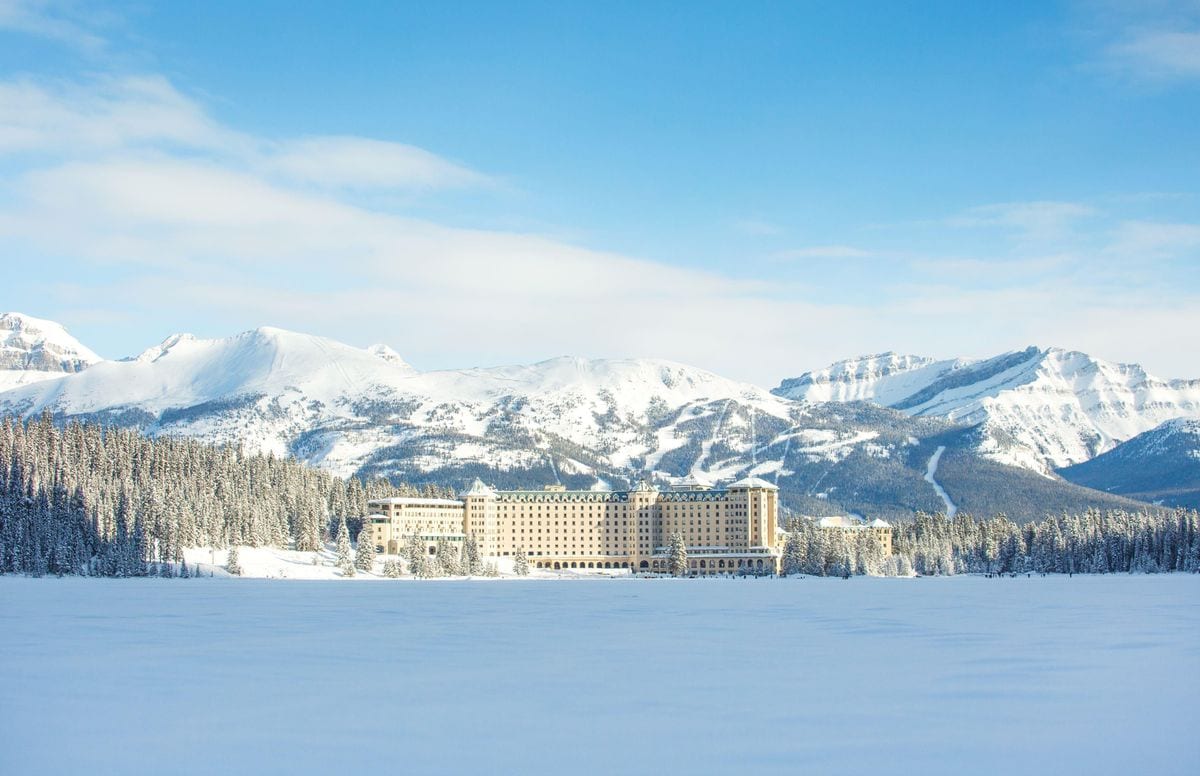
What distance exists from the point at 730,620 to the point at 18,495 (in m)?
126

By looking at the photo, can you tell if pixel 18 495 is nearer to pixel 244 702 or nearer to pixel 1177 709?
pixel 244 702

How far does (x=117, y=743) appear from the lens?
39.4 meters

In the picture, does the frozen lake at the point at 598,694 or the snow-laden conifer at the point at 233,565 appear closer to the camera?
the frozen lake at the point at 598,694

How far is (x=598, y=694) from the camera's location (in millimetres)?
49281

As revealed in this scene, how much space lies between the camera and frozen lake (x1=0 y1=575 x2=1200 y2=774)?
37.5 metres

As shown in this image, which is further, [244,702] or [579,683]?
[579,683]

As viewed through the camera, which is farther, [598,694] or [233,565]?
[233,565]

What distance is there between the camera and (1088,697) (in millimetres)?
47969

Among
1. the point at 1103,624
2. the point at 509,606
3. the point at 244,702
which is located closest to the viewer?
the point at 244,702

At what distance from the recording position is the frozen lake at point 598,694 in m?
37.5

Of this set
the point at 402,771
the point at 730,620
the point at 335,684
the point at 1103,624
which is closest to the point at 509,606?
the point at 730,620

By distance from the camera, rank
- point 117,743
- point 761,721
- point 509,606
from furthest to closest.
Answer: point 509,606
point 761,721
point 117,743

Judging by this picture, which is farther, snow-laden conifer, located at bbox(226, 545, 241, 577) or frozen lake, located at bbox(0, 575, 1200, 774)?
snow-laden conifer, located at bbox(226, 545, 241, 577)

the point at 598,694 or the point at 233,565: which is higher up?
Result: the point at 598,694
